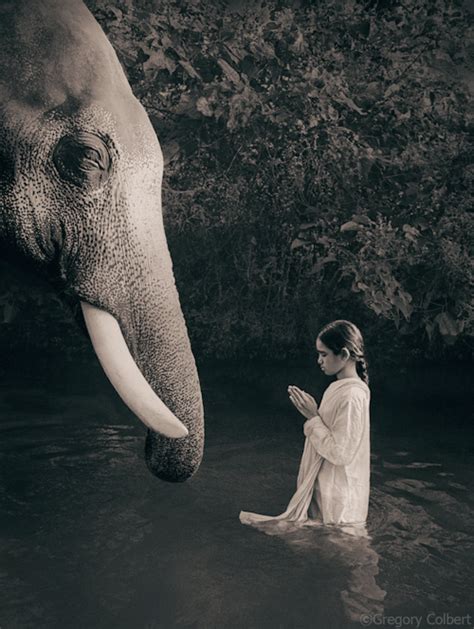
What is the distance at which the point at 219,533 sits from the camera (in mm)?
4023

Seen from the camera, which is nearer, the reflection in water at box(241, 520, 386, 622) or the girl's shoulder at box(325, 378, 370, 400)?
the reflection in water at box(241, 520, 386, 622)

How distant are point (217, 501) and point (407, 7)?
4950mm

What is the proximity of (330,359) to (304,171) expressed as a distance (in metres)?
4.28

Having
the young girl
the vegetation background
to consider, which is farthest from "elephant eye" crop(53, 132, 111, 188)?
the vegetation background

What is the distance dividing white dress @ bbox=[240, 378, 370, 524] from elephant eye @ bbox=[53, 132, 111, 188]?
5.18ft

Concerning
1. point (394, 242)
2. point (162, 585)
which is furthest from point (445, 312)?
point (162, 585)

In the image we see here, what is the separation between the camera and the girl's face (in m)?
3.68

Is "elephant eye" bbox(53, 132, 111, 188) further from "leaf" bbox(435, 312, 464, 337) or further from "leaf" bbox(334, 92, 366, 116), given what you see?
"leaf" bbox(435, 312, 464, 337)

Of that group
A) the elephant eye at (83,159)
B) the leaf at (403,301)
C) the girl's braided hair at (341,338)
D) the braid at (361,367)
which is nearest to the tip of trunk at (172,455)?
the elephant eye at (83,159)

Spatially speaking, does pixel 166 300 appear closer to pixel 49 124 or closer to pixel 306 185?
pixel 49 124

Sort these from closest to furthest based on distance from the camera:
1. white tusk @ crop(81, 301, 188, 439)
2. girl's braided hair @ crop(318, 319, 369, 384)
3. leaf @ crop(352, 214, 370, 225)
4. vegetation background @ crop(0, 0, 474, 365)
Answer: white tusk @ crop(81, 301, 188, 439) → girl's braided hair @ crop(318, 319, 369, 384) → leaf @ crop(352, 214, 370, 225) → vegetation background @ crop(0, 0, 474, 365)

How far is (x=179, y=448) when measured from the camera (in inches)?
102

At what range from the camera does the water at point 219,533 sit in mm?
3297

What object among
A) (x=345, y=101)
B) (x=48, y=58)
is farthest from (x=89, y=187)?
(x=345, y=101)
